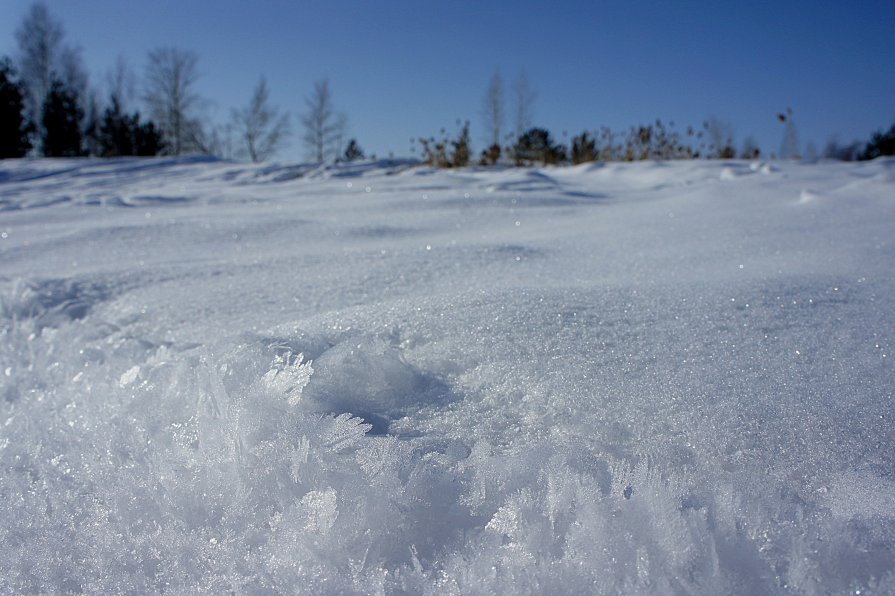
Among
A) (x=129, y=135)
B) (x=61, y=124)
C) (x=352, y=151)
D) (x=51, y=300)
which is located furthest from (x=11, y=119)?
(x=51, y=300)

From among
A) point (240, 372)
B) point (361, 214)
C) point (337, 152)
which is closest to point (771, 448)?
point (240, 372)

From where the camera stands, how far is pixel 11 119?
20.0 m

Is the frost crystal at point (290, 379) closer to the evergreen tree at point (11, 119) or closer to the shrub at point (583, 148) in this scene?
the shrub at point (583, 148)

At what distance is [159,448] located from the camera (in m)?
0.73

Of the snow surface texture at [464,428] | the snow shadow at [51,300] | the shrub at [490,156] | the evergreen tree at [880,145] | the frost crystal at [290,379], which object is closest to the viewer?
the snow surface texture at [464,428]

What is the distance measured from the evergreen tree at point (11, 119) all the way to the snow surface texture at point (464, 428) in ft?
79.7

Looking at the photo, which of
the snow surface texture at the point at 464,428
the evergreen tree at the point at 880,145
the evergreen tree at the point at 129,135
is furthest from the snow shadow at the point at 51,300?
the evergreen tree at the point at 129,135

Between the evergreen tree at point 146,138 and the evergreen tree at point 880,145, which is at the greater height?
the evergreen tree at point 146,138

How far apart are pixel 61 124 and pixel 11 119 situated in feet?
5.61

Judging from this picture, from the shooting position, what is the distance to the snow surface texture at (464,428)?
1.77 feet

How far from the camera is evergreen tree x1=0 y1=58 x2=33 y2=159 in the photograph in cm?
1980

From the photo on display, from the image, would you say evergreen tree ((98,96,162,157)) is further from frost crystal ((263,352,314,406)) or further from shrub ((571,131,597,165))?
frost crystal ((263,352,314,406))

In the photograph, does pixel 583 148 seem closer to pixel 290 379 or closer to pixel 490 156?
pixel 490 156

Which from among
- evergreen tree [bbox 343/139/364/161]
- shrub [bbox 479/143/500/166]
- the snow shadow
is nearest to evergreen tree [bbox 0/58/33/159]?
evergreen tree [bbox 343/139/364/161]
